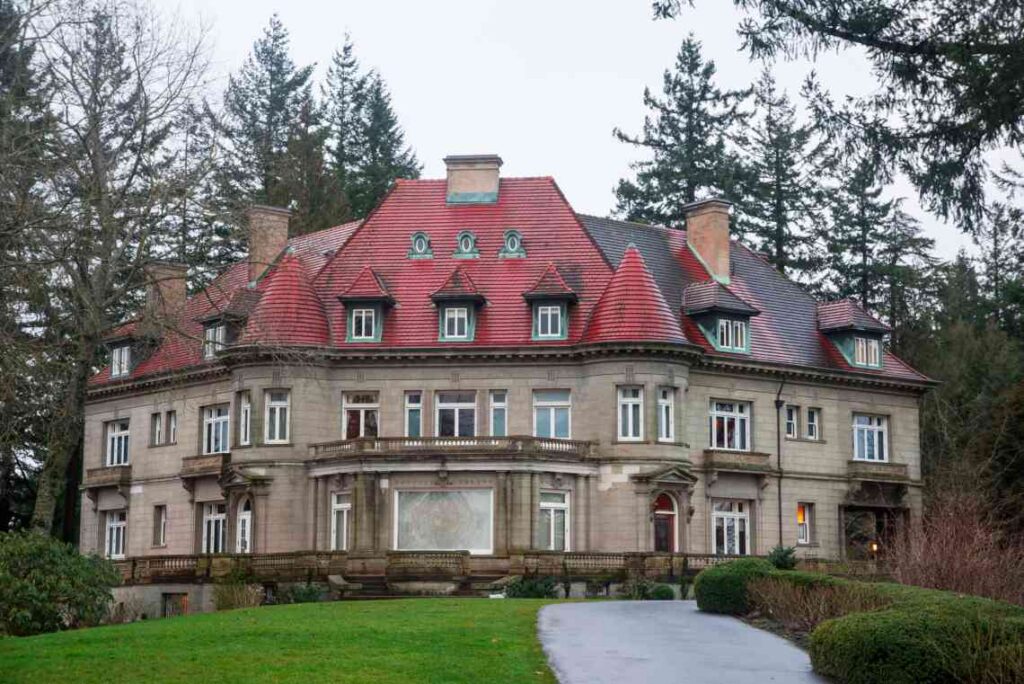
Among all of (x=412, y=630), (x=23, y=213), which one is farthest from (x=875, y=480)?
(x=23, y=213)

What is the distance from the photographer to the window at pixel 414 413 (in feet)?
166

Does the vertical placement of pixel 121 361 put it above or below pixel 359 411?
above

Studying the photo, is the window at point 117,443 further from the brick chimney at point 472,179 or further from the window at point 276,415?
the brick chimney at point 472,179

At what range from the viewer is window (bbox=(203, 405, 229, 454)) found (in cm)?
5434

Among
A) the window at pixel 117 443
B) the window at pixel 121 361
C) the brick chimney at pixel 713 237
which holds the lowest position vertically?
the window at pixel 117 443

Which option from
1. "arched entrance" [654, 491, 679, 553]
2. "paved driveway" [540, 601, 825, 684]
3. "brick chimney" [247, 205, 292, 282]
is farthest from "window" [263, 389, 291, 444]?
"paved driveway" [540, 601, 825, 684]

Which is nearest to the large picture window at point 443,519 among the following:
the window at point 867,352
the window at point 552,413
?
the window at point 552,413

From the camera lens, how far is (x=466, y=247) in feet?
177

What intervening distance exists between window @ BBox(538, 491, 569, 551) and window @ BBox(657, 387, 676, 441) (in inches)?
150

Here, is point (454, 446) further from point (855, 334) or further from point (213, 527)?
point (855, 334)

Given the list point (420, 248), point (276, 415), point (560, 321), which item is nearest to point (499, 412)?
point (560, 321)

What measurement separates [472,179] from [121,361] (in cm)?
1561

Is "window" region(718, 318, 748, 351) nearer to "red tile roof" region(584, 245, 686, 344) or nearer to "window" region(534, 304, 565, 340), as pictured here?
"red tile roof" region(584, 245, 686, 344)

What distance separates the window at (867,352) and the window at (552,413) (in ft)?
40.6
